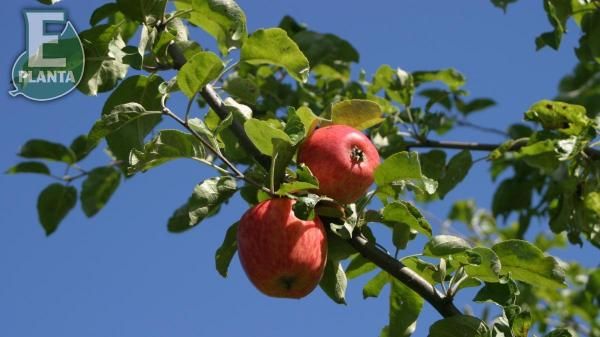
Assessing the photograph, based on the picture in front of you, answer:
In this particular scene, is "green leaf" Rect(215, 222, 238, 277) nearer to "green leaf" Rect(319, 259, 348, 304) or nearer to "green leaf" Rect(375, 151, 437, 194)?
"green leaf" Rect(319, 259, 348, 304)

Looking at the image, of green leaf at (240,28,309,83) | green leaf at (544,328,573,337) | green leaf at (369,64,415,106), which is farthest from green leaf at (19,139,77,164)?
green leaf at (544,328,573,337)

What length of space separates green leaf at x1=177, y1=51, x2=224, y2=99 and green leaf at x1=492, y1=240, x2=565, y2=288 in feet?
1.89

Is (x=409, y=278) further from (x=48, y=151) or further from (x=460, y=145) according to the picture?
(x=48, y=151)

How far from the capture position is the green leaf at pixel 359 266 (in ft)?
5.79

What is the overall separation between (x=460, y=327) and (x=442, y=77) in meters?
1.53

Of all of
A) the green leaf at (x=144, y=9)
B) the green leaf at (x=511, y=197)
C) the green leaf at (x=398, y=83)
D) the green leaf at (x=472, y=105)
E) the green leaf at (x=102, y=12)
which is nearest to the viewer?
the green leaf at (x=144, y=9)

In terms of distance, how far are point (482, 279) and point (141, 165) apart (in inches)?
24.3

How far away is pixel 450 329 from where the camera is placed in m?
1.54

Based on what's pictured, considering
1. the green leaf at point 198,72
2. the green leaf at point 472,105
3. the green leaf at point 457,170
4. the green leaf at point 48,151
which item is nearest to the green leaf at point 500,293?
the green leaf at point 198,72

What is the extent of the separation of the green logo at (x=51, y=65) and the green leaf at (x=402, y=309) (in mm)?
739

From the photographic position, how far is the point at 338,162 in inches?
64.5

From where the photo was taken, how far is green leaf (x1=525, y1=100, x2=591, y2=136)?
2285 millimetres

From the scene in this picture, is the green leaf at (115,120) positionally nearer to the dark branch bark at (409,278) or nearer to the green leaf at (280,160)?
the green leaf at (280,160)

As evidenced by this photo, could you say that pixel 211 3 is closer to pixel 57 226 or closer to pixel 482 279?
pixel 482 279
